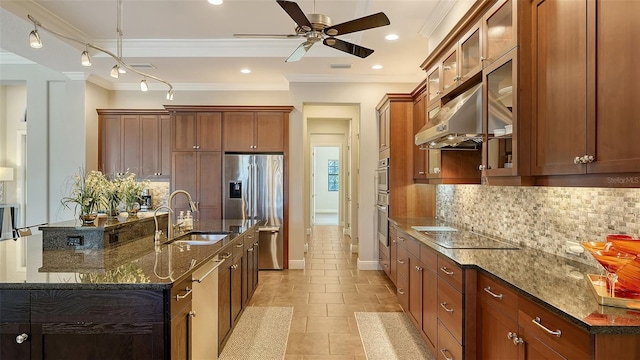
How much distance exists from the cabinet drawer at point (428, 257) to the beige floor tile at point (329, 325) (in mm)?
1064

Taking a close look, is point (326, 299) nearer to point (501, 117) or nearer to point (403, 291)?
point (403, 291)

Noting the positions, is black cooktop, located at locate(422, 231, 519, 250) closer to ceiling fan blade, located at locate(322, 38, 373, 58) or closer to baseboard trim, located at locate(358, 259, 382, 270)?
ceiling fan blade, located at locate(322, 38, 373, 58)

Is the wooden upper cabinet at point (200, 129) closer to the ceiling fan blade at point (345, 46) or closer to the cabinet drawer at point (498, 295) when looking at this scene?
the ceiling fan blade at point (345, 46)

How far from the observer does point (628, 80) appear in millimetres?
1323

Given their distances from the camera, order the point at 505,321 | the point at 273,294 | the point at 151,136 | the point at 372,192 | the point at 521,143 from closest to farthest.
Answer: the point at 505,321 → the point at 521,143 → the point at 273,294 → the point at 372,192 → the point at 151,136

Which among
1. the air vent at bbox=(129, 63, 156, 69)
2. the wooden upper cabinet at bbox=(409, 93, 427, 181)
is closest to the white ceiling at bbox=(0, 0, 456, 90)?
the air vent at bbox=(129, 63, 156, 69)

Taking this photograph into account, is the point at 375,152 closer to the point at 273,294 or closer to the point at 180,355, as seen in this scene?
the point at 273,294

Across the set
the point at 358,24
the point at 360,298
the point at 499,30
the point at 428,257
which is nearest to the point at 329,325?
the point at 360,298

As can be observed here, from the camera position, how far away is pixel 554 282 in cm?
161

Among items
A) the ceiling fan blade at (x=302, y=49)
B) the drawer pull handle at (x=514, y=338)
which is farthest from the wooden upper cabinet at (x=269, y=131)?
the drawer pull handle at (x=514, y=338)

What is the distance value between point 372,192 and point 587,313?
431 centimetres

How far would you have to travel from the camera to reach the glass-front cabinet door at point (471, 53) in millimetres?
2469

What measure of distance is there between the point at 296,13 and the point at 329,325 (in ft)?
9.13

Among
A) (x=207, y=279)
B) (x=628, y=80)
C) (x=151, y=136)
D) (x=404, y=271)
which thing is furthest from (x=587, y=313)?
(x=151, y=136)
